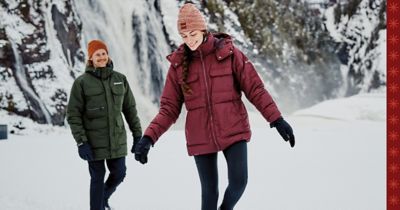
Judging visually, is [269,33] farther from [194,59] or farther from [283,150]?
[194,59]

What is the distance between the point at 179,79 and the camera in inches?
142

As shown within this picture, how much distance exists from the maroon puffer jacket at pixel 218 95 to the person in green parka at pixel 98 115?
3.38ft

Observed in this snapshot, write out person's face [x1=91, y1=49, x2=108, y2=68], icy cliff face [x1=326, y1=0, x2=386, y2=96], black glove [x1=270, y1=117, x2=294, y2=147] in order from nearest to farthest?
black glove [x1=270, y1=117, x2=294, y2=147] → person's face [x1=91, y1=49, x2=108, y2=68] → icy cliff face [x1=326, y1=0, x2=386, y2=96]

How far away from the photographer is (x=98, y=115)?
4.58m

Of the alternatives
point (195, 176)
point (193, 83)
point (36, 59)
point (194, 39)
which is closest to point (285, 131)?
point (193, 83)

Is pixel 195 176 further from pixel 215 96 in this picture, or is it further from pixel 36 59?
pixel 36 59

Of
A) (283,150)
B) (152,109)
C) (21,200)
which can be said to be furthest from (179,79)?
(152,109)

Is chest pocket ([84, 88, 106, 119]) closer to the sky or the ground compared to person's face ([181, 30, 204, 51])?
closer to the ground

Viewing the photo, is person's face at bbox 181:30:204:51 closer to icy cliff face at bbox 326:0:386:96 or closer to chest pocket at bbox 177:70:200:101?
chest pocket at bbox 177:70:200:101

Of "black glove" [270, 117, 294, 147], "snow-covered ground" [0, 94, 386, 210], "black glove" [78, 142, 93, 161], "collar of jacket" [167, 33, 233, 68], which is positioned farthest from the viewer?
"snow-covered ground" [0, 94, 386, 210]

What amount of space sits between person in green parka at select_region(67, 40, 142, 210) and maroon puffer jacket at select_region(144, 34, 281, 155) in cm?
103

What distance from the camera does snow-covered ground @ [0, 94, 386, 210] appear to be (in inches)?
218

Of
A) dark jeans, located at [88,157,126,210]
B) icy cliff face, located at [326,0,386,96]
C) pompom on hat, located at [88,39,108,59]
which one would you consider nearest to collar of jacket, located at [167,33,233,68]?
pompom on hat, located at [88,39,108,59]

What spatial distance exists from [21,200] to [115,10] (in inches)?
468
